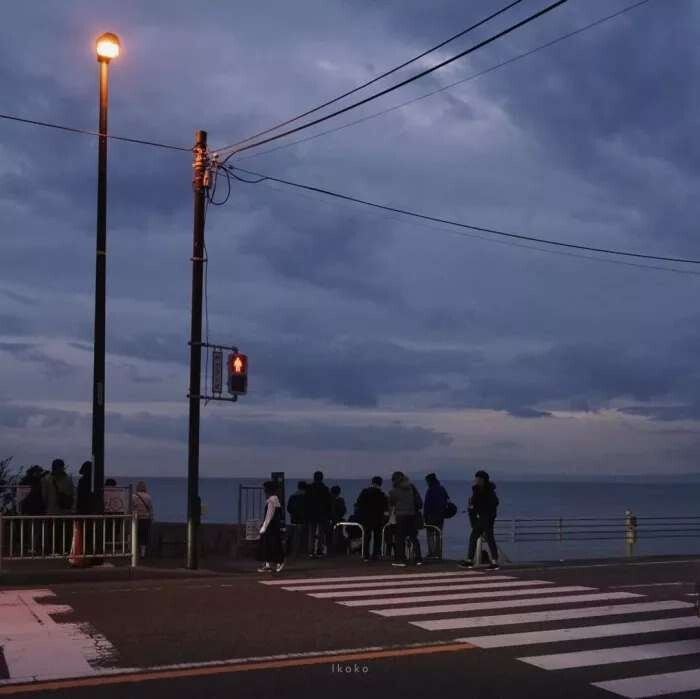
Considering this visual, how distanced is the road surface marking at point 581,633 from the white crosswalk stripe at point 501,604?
1.62 m

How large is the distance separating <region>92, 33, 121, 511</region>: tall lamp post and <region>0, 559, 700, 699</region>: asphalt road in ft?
7.45

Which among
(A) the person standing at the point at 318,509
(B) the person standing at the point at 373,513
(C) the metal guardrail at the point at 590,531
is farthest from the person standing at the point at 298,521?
(C) the metal guardrail at the point at 590,531

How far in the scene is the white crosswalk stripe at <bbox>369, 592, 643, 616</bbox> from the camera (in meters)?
11.9

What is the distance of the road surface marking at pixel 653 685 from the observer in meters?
7.89

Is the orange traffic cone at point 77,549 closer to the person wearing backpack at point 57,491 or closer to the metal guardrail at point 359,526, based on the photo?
the person wearing backpack at point 57,491

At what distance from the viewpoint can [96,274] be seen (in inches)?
652

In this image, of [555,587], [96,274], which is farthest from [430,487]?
[96,274]

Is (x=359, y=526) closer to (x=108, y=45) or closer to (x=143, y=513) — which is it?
(x=143, y=513)

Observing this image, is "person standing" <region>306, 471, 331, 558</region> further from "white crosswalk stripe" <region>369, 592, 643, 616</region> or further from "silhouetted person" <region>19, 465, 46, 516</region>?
"white crosswalk stripe" <region>369, 592, 643, 616</region>

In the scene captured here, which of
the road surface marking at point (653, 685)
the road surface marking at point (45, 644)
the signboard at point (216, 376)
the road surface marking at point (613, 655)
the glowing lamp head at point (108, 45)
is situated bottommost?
the road surface marking at point (653, 685)

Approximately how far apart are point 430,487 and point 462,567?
89.6 inches

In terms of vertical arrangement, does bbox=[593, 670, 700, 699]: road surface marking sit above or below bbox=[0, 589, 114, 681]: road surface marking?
below

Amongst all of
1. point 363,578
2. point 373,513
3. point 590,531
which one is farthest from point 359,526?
point 590,531

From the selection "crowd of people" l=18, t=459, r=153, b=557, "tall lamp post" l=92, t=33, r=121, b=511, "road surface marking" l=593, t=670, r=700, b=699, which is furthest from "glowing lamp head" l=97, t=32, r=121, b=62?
"road surface marking" l=593, t=670, r=700, b=699
